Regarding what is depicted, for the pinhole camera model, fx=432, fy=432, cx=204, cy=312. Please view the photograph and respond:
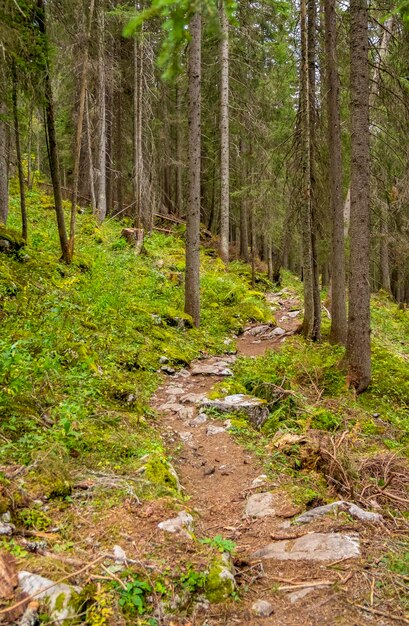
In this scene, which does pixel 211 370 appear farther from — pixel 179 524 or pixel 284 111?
pixel 284 111

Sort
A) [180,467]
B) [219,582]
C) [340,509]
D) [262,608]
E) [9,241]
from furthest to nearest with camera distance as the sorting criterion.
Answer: [9,241] < [180,467] < [340,509] < [219,582] < [262,608]

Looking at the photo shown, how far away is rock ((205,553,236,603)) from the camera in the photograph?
2.82m

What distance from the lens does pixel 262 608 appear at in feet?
9.11

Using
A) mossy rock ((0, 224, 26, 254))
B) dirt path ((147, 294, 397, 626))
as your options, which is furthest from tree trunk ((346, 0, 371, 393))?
mossy rock ((0, 224, 26, 254))

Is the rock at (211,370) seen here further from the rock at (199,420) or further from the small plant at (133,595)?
the small plant at (133,595)

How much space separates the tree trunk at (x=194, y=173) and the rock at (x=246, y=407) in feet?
15.2

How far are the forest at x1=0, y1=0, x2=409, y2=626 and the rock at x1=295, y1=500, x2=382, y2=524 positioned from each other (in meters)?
0.02

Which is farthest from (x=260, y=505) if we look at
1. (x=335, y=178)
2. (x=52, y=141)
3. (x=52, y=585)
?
(x=52, y=141)

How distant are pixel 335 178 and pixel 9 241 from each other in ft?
23.7

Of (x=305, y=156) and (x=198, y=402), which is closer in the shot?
(x=198, y=402)

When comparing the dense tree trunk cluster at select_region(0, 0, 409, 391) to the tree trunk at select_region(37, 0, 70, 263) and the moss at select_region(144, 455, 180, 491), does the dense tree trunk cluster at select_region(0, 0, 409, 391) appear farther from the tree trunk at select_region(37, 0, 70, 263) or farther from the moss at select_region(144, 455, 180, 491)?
the moss at select_region(144, 455, 180, 491)

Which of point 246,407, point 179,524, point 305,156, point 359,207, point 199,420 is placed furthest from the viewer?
point 305,156

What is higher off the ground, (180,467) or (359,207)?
(359,207)

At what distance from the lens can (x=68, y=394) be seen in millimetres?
5309
